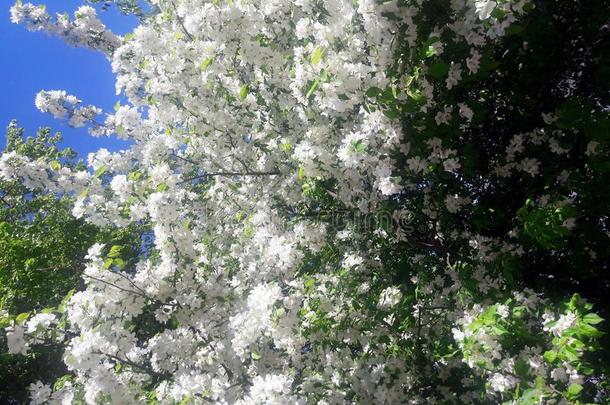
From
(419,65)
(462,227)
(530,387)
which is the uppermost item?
(419,65)

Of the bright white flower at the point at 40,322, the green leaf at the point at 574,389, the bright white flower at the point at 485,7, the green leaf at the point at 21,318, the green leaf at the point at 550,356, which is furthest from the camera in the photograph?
the bright white flower at the point at 40,322

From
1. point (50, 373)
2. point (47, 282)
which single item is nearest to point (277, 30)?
point (47, 282)

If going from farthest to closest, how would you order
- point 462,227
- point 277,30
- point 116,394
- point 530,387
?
point 277,30 < point 462,227 < point 116,394 < point 530,387

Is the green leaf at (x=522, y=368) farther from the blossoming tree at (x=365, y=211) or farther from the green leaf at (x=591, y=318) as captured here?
the green leaf at (x=591, y=318)

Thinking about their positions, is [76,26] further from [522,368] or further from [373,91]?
[522,368]

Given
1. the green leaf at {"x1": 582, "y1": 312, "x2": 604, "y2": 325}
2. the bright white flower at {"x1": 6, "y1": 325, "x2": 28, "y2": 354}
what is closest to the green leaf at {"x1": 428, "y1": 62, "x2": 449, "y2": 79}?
the green leaf at {"x1": 582, "y1": 312, "x2": 604, "y2": 325}

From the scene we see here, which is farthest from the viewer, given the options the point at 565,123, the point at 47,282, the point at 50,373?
the point at 50,373

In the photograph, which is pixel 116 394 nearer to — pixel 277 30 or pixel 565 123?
pixel 277 30

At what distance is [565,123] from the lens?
348 cm

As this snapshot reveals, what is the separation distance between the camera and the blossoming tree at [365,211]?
3.50 m

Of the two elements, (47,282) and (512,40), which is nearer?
(512,40)

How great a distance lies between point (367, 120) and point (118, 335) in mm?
3154

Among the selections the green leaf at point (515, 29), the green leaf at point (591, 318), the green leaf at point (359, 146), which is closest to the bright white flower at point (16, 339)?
the green leaf at point (359, 146)

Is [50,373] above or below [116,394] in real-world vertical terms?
above
